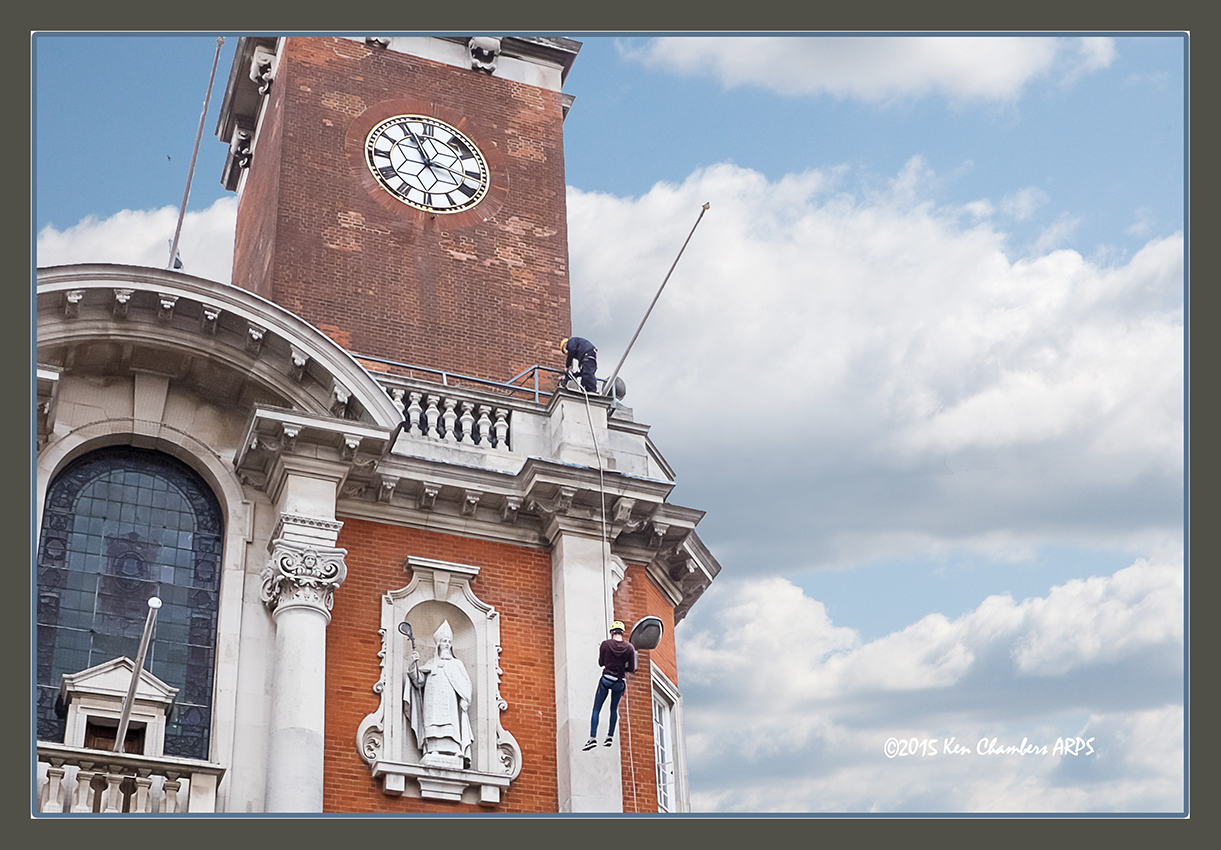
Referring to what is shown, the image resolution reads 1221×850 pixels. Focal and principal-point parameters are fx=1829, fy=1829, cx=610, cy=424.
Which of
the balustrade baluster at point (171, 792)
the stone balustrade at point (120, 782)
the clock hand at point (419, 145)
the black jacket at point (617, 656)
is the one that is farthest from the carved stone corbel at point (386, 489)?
the clock hand at point (419, 145)

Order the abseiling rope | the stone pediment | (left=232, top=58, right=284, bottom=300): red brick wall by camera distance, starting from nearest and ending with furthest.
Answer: the stone pediment
the abseiling rope
(left=232, top=58, right=284, bottom=300): red brick wall

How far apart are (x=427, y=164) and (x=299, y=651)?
9462mm

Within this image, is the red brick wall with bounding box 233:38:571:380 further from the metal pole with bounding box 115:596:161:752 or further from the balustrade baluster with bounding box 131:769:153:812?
the balustrade baluster with bounding box 131:769:153:812

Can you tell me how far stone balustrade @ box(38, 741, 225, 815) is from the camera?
54.0 feet

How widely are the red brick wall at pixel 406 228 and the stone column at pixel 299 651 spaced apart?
5004 mm

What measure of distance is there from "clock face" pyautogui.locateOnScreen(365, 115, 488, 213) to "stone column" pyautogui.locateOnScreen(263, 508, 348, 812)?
288 inches

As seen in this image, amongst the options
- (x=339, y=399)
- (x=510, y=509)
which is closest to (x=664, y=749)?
(x=510, y=509)

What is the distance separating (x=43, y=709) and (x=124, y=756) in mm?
1188

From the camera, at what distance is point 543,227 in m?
25.4

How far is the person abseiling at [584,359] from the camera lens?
21.7 m

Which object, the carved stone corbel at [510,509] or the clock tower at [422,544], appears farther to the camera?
the carved stone corbel at [510,509]

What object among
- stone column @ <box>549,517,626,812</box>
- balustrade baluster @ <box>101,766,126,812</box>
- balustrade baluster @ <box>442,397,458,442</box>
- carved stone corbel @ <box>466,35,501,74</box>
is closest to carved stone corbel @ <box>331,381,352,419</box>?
balustrade baluster @ <box>442,397,458,442</box>

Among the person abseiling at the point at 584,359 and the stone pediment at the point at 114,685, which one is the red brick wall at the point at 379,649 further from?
the person abseiling at the point at 584,359

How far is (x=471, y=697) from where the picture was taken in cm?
1897
